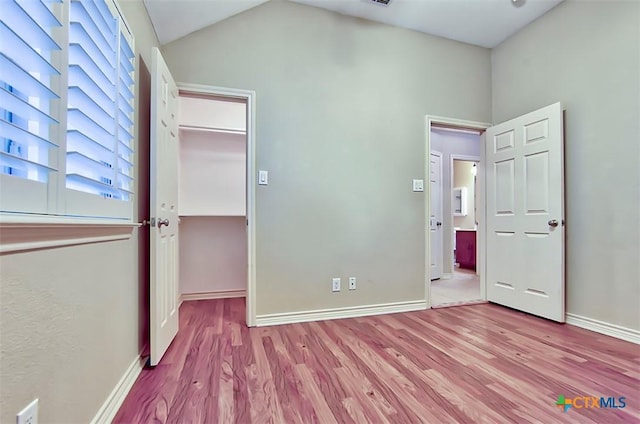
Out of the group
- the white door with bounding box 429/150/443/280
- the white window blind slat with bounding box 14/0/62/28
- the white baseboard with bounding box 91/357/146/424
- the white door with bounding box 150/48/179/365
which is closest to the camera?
the white window blind slat with bounding box 14/0/62/28

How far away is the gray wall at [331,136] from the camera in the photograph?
2.43m

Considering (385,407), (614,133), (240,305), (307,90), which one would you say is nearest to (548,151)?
(614,133)

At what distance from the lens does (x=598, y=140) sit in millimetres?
2307

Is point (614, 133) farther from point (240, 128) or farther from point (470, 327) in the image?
point (240, 128)

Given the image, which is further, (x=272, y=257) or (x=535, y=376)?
(x=272, y=257)

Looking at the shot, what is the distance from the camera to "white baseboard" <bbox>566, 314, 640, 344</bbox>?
2066 millimetres

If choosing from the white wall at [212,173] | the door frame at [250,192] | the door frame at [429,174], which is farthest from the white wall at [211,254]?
the door frame at [429,174]

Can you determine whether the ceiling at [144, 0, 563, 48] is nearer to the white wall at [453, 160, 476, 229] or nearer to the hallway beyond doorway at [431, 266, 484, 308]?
the hallway beyond doorway at [431, 266, 484, 308]

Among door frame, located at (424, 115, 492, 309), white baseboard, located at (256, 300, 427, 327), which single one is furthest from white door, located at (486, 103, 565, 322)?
white baseboard, located at (256, 300, 427, 327)

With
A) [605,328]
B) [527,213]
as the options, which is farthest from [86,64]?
[605,328]

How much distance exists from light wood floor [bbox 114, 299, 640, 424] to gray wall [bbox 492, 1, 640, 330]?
414mm

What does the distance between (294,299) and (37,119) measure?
6.70ft

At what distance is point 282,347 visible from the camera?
6.48ft

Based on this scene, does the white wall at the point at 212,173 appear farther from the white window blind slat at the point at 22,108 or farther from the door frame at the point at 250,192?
the white window blind slat at the point at 22,108
